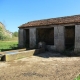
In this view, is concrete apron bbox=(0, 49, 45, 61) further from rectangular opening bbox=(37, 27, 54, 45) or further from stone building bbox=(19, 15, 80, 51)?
rectangular opening bbox=(37, 27, 54, 45)

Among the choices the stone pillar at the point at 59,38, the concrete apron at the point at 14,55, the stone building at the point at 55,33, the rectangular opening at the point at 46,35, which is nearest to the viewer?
the concrete apron at the point at 14,55

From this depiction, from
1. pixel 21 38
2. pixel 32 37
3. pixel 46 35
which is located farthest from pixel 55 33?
pixel 21 38

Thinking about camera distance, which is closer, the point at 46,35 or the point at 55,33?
the point at 55,33

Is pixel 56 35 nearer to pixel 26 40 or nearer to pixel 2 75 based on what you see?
pixel 26 40

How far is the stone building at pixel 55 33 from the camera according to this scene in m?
13.2

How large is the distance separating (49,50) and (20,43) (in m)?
4.68

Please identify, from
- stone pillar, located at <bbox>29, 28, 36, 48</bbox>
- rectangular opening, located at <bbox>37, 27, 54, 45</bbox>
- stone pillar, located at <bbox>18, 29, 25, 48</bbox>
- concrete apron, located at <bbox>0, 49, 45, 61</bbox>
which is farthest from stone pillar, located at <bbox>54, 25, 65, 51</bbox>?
stone pillar, located at <bbox>18, 29, 25, 48</bbox>

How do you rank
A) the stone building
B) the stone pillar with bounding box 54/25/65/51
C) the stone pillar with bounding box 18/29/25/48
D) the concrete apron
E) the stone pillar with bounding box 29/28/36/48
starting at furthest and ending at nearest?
the stone pillar with bounding box 18/29/25/48 < the stone pillar with bounding box 29/28/36/48 < the stone pillar with bounding box 54/25/65/51 < the stone building < the concrete apron

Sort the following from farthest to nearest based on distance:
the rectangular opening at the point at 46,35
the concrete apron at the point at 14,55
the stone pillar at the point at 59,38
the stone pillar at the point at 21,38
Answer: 1. the rectangular opening at the point at 46,35
2. the stone pillar at the point at 21,38
3. the stone pillar at the point at 59,38
4. the concrete apron at the point at 14,55

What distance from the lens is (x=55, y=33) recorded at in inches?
563

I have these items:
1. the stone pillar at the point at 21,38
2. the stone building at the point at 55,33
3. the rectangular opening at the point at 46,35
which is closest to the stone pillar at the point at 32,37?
the stone building at the point at 55,33

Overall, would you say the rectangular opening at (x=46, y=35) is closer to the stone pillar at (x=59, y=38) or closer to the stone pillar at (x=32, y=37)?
the stone pillar at (x=32, y=37)

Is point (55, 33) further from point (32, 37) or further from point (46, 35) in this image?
point (46, 35)

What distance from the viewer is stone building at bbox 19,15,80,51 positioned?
1318 centimetres
